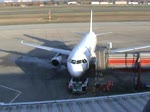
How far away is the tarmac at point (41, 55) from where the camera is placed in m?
27.3

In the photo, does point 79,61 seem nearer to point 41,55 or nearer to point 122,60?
point 122,60

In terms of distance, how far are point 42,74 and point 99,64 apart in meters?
7.42

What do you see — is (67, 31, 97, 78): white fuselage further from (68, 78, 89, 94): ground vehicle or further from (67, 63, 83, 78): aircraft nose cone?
(68, 78, 89, 94): ground vehicle

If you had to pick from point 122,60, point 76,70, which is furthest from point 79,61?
point 122,60

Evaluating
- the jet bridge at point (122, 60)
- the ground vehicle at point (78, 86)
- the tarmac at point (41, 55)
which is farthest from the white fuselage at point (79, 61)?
the tarmac at point (41, 55)

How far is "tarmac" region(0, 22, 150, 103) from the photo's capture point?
27.3 metres

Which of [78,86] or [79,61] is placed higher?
[79,61]

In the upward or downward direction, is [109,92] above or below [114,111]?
below

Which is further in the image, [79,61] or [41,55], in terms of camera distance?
[41,55]

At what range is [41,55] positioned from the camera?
41219 millimetres

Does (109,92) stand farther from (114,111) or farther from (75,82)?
(114,111)

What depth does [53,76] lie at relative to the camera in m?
32.0

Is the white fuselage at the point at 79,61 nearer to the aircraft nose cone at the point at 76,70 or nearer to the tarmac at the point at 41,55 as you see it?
the aircraft nose cone at the point at 76,70

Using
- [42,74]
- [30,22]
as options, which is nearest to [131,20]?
[30,22]
